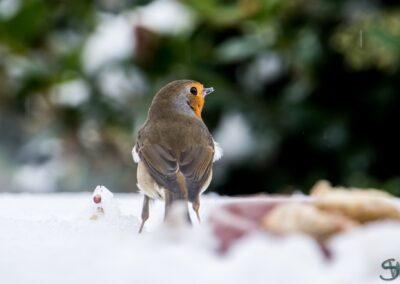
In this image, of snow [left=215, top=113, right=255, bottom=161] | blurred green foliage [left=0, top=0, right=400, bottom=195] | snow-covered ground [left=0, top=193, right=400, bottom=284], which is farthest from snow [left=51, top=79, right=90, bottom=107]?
snow-covered ground [left=0, top=193, right=400, bottom=284]

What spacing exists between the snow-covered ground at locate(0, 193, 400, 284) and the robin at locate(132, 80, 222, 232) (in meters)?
0.17

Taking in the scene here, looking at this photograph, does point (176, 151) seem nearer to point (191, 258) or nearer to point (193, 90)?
point (193, 90)

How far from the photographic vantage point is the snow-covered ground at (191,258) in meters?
0.62

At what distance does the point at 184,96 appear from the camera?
1000mm

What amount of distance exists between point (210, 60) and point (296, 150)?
0.32 m

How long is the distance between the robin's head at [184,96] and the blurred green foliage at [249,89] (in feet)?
4.28

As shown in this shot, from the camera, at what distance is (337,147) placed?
242 cm

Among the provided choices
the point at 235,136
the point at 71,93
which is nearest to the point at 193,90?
the point at 235,136

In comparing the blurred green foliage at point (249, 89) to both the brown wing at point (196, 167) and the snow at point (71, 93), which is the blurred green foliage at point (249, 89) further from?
the brown wing at point (196, 167)

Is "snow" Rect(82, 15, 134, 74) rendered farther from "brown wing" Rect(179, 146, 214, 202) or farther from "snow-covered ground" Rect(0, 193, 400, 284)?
"snow-covered ground" Rect(0, 193, 400, 284)

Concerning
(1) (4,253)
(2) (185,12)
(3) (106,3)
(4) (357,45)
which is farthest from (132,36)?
(1) (4,253)

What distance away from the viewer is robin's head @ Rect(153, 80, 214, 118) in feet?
3.24

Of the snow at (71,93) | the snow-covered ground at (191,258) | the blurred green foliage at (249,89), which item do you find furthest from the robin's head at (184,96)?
the snow at (71,93)

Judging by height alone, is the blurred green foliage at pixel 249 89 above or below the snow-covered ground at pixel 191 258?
above
